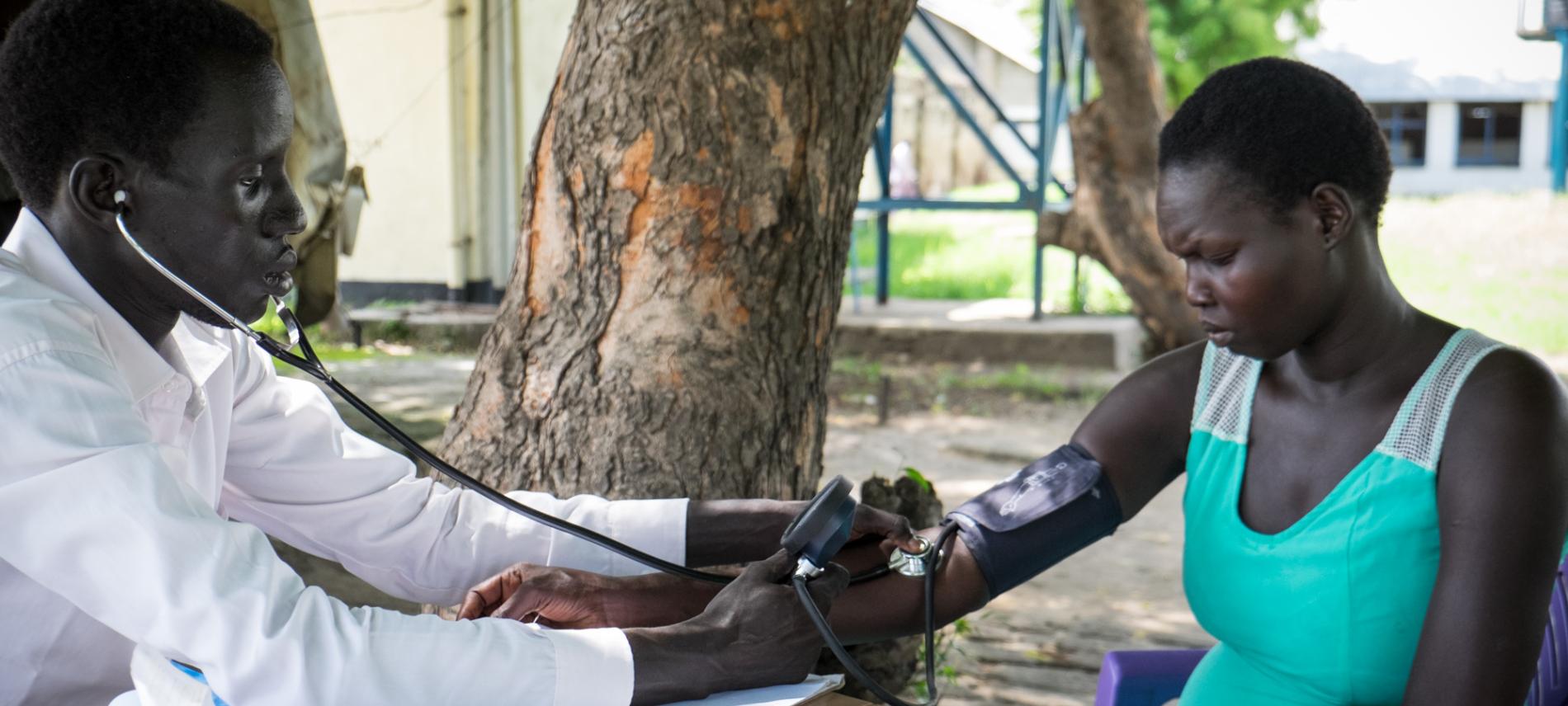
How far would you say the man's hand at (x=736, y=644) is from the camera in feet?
4.91

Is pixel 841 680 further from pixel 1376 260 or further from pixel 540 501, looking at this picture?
pixel 1376 260

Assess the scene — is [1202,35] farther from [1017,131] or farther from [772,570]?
[772,570]

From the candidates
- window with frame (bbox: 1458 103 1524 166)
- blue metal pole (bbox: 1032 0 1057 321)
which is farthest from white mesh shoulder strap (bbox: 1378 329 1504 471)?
window with frame (bbox: 1458 103 1524 166)

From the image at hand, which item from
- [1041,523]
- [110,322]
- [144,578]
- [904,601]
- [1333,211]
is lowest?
[904,601]

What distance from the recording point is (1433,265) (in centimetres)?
1282

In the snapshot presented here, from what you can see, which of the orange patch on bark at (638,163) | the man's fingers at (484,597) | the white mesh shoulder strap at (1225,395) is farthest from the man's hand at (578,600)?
the orange patch on bark at (638,163)

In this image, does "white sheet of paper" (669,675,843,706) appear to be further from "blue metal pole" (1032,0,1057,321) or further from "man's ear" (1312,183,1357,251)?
"blue metal pole" (1032,0,1057,321)

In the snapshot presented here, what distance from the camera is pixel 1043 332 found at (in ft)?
28.9

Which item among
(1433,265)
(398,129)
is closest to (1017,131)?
(398,129)

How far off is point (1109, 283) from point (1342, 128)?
37.0 feet

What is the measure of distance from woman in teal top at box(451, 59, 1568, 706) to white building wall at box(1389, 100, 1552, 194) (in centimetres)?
2491

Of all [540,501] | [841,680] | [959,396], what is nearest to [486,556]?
[540,501]

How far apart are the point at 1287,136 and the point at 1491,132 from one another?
28.3 m

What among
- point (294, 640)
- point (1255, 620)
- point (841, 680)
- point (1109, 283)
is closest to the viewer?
point (294, 640)
